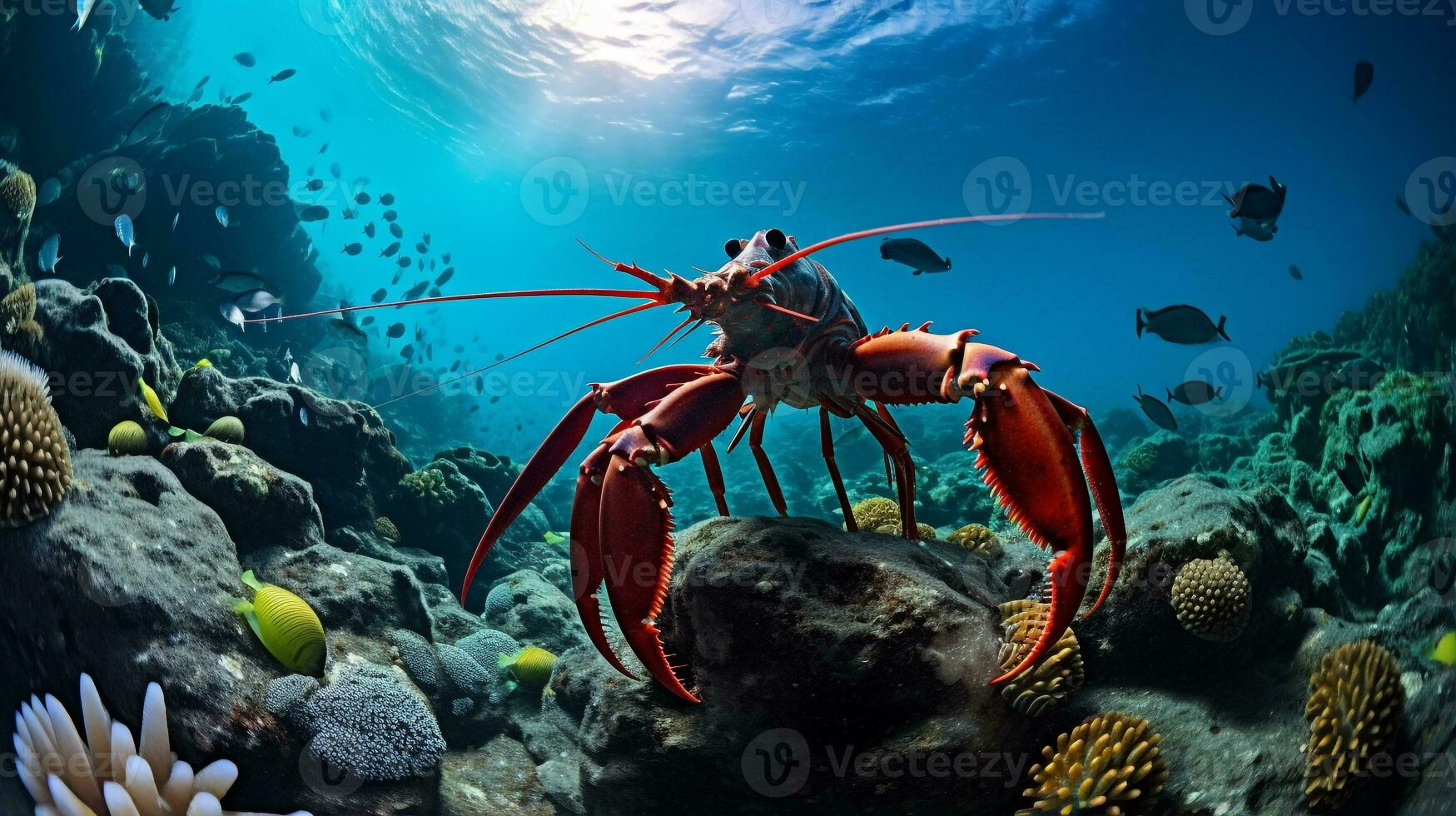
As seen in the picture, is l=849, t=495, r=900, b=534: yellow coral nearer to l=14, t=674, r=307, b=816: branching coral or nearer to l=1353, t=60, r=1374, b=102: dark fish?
l=14, t=674, r=307, b=816: branching coral

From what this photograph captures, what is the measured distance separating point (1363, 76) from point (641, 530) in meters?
9.70

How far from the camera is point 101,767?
2480 mm

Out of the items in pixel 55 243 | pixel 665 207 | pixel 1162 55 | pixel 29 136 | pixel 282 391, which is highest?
pixel 665 207

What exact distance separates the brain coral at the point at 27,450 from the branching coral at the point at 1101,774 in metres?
5.09

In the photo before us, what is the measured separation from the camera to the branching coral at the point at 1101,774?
8.15 feet

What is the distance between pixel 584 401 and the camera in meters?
3.31

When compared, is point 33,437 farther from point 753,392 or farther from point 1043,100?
point 1043,100

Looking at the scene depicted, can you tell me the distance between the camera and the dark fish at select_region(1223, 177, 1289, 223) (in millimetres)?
5789

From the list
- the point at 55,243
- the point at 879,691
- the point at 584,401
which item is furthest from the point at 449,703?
the point at 55,243

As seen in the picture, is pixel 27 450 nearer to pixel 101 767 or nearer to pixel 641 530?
pixel 101 767

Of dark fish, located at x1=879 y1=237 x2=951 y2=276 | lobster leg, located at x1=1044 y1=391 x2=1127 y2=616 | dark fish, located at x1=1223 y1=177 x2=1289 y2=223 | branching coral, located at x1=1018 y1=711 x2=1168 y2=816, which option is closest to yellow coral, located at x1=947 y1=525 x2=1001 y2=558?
branching coral, located at x1=1018 y1=711 x2=1168 y2=816

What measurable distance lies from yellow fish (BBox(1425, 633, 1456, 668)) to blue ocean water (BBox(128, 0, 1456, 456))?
15.5m

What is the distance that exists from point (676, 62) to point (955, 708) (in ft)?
77.2

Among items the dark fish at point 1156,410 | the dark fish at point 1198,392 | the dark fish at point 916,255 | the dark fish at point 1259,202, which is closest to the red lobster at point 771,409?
the dark fish at point 916,255
